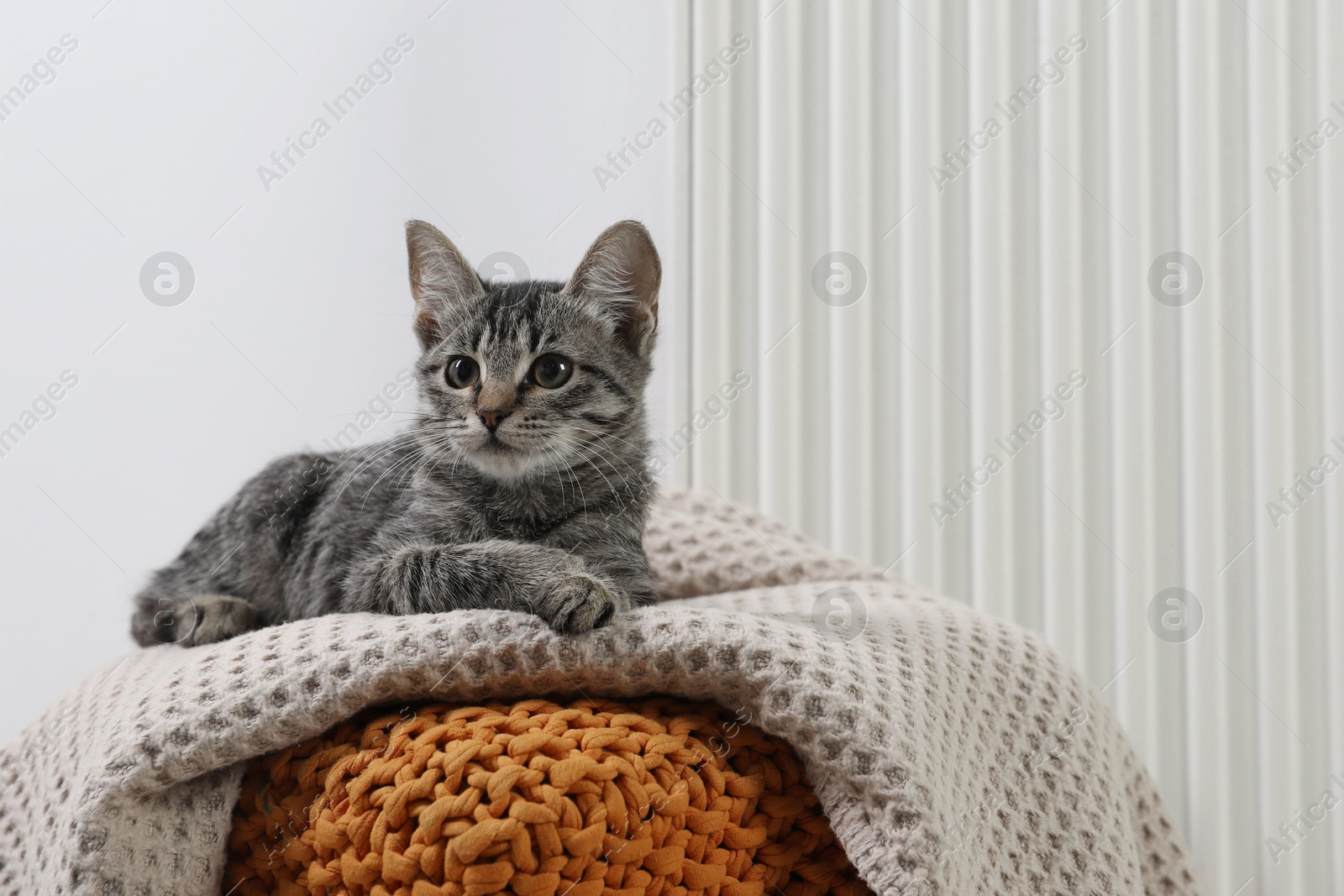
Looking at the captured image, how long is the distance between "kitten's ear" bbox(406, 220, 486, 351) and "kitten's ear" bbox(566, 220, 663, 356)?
5.1 inches

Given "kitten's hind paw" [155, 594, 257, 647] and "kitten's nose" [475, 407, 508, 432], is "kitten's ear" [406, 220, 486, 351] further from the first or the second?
"kitten's hind paw" [155, 594, 257, 647]

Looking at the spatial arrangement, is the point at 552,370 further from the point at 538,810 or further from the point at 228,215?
the point at 228,215

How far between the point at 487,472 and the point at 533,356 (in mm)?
135

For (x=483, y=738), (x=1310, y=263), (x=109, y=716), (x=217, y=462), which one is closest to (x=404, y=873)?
(x=483, y=738)

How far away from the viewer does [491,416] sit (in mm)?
975

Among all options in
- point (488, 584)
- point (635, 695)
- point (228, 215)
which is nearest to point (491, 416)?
point (488, 584)

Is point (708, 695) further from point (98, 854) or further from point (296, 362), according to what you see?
point (296, 362)

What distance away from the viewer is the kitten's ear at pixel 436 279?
1.10 metres

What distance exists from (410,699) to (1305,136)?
1.86 metres

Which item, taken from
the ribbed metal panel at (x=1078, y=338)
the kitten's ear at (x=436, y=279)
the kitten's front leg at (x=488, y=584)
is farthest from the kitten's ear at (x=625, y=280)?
the ribbed metal panel at (x=1078, y=338)

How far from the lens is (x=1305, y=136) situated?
1751 mm

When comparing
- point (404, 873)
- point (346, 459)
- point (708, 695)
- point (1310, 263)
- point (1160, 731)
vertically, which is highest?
point (346, 459)

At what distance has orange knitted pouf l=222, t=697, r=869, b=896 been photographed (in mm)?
619

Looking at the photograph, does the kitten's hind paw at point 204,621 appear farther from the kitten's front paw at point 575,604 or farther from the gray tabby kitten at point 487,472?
the kitten's front paw at point 575,604
